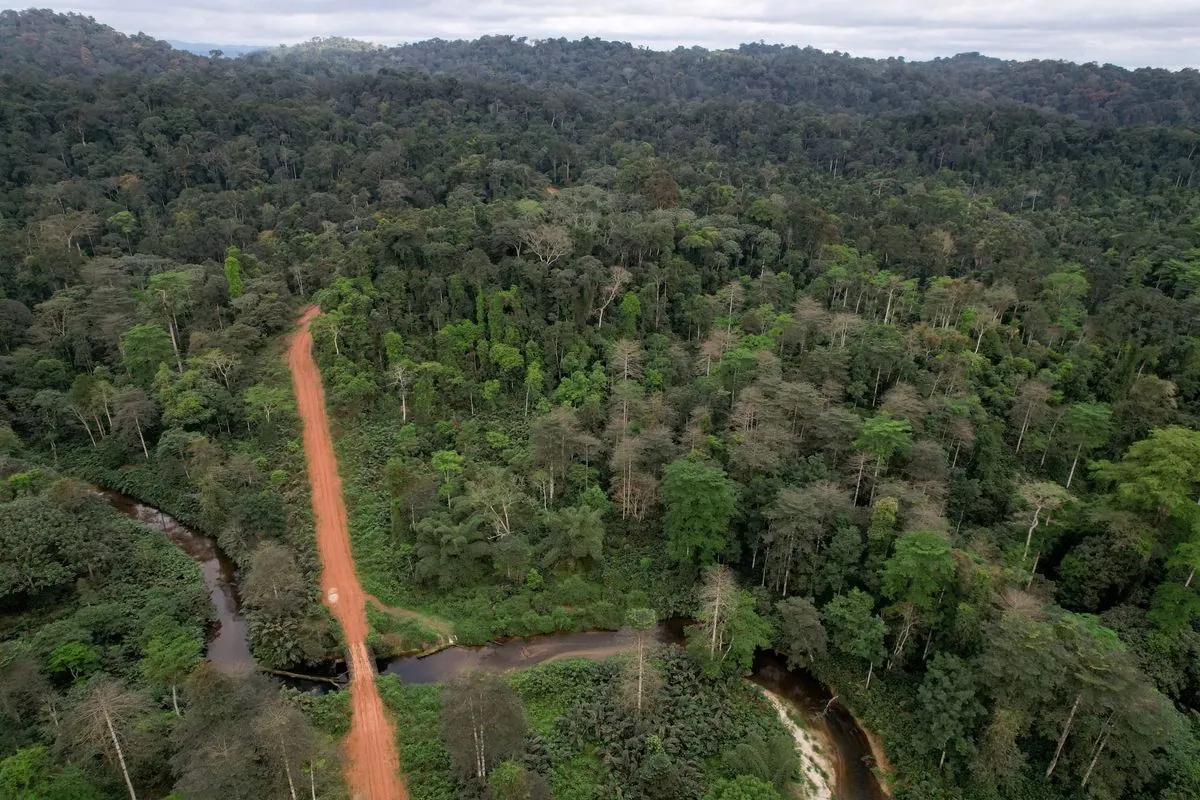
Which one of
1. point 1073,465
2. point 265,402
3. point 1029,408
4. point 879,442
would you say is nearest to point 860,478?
point 879,442

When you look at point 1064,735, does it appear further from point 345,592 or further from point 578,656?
point 345,592

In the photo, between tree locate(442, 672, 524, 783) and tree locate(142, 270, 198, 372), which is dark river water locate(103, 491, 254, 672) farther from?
tree locate(142, 270, 198, 372)

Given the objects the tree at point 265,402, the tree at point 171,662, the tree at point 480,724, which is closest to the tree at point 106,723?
the tree at point 171,662

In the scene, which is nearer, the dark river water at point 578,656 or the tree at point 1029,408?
the dark river water at point 578,656

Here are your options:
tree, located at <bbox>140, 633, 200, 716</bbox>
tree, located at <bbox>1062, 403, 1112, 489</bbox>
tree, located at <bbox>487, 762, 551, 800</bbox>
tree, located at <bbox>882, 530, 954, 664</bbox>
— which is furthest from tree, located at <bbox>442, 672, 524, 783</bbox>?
tree, located at <bbox>1062, 403, 1112, 489</bbox>

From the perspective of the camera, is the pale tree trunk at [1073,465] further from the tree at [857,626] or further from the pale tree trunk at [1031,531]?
the tree at [857,626]
